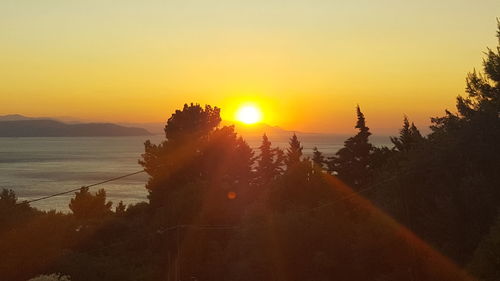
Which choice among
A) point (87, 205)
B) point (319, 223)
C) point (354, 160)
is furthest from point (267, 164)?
point (319, 223)

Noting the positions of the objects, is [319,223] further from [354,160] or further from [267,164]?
[267,164]

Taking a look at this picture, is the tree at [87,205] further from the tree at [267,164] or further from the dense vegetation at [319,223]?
the tree at [267,164]

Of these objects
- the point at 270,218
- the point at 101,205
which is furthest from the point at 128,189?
the point at 270,218

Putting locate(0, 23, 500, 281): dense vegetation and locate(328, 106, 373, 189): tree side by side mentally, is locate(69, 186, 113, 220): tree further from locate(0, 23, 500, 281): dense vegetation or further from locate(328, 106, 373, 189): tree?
locate(328, 106, 373, 189): tree

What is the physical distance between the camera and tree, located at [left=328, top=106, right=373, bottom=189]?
2009 inches

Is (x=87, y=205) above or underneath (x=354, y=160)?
underneath

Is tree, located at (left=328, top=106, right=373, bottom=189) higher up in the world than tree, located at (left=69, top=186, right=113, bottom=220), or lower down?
higher up

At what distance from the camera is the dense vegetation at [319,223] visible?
21942 mm

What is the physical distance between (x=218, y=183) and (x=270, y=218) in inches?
1052

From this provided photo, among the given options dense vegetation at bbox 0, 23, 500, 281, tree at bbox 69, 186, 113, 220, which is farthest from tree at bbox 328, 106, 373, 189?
tree at bbox 69, 186, 113, 220

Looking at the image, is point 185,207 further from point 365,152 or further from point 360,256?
point 360,256

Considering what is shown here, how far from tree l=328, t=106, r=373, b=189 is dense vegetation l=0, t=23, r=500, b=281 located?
115 millimetres

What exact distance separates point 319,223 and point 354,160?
27.1 meters

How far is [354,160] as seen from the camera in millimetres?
52188
